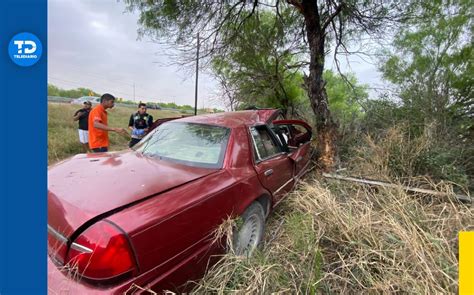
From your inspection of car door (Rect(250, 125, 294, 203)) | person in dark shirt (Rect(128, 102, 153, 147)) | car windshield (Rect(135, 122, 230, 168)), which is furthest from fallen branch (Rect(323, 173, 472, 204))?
person in dark shirt (Rect(128, 102, 153, 147))

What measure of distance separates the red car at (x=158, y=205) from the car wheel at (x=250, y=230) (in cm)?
1

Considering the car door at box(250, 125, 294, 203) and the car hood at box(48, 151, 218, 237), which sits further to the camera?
the car door at box(250, 125, 294, 203)

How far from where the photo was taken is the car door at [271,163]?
9.05ft

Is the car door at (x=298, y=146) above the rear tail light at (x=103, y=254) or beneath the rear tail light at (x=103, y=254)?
above

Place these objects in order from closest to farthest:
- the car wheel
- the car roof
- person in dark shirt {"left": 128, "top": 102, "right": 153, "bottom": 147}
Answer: the car wheel, the car roof, person in dark shirt {"left": 128, "top": 102, "right": 153, "bottom": 147}

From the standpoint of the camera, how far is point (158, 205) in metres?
Result: 1.53

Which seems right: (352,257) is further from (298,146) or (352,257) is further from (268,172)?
(298,146)

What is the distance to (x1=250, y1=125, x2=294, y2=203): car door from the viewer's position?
9.05ft
